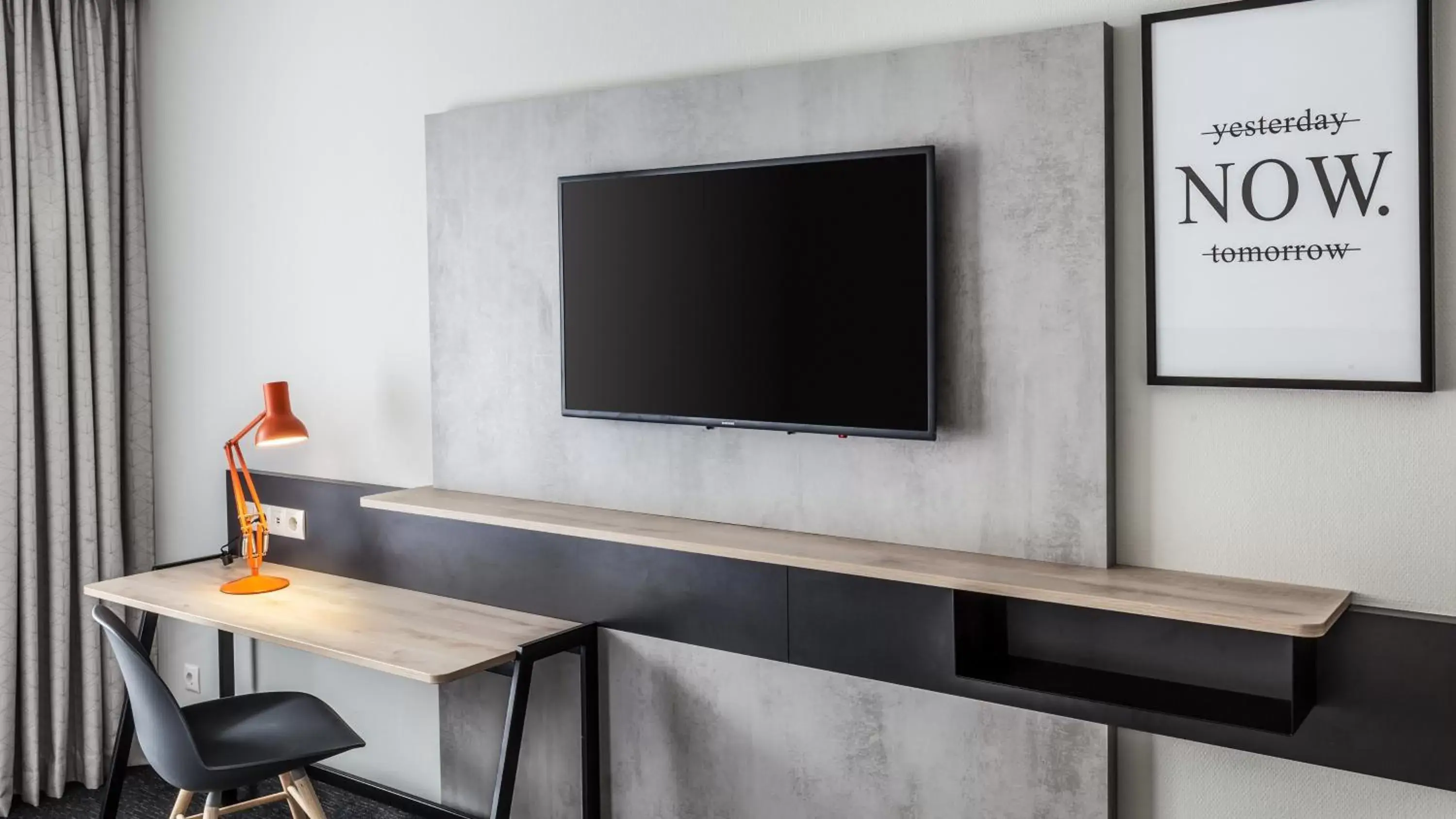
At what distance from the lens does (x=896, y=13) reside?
2.28 m

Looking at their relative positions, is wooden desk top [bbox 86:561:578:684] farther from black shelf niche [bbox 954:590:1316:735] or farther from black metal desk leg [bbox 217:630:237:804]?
black shelf niche [bbox 954:590:1316:735]

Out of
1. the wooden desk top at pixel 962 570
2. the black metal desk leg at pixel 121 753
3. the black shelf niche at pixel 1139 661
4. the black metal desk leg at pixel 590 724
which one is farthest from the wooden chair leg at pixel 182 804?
the black shelf niche at pixel 1139 661

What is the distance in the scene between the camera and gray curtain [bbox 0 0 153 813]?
10.8ft

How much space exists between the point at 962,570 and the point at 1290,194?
820 millimetres

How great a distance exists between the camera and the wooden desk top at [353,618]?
244 centimetres

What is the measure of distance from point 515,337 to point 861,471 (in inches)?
37.7

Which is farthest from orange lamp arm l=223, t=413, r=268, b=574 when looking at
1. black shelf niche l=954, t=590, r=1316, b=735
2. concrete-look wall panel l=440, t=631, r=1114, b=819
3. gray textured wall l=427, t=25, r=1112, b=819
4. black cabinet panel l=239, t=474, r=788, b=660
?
black shelf niche l=954, t=590, r=1316, b=735

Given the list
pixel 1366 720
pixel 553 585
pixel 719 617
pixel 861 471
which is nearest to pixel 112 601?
pixel 553 585

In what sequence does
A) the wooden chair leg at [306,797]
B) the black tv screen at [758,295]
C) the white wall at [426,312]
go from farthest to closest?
the wooden chair leg at [306,797] < the black tv screen at [758,295] < the white wall at [426,312]

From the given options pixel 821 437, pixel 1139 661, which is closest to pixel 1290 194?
pixel 1139 661

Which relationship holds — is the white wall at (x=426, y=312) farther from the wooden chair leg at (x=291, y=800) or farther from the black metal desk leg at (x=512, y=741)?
the black metal desk leg at (x=512, y=741)

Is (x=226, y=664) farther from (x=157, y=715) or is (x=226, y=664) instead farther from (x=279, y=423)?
(x=157, y=715)

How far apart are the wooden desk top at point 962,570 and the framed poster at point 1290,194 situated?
34 cm

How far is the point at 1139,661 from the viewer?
2.04m
